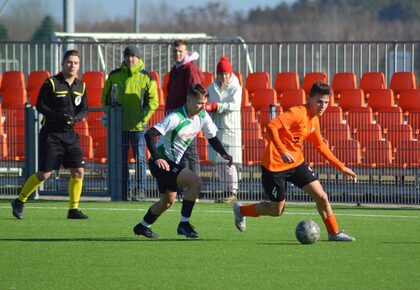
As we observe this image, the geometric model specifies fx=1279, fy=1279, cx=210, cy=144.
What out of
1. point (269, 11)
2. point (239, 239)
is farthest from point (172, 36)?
point (269, 11)

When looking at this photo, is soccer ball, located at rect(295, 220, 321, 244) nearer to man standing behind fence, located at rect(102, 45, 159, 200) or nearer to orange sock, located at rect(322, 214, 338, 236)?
orange sock, located at rect(322, 214, 338, 236)

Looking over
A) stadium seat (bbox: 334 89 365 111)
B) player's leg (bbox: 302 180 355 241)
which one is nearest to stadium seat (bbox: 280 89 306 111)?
stadium seat (bbox: 334 89 365 111)

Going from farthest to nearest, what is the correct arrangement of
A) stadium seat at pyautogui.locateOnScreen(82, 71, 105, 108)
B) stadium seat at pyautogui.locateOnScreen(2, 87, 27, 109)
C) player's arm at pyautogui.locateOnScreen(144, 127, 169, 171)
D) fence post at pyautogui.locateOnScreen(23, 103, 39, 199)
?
1. stadium seat at pyautogui.locateOnScreen(2, 87, 27, 109)
2. stadium seat at pyautogui.locateOnScreen(82, 71, 105, 108)
3. fence post at pyautogui.locateOnScreen(23, 103, 39, 199)
4. player's arm at pyautogui.locateOnScreen(144, 127, 169, 171)

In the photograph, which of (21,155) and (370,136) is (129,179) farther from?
(370,136)

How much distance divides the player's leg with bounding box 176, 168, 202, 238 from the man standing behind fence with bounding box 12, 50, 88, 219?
8.71ft

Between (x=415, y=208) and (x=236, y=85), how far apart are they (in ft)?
10.2

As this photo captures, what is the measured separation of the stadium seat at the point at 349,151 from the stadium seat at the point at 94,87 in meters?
4.85

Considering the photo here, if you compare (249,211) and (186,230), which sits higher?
(249,211)

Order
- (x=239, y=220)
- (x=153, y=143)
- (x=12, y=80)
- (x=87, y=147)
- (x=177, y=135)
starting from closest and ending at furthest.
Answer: (x=153, y=143) < (x=177, y=135) < (x=239, y=220) < (x=87, y=147) < (x=12, y=80)

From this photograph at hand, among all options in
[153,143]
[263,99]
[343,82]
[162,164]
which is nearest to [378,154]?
[263,99]

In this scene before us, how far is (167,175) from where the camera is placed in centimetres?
1313

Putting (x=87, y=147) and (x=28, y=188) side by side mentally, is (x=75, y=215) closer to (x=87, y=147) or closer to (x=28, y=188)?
(x=28, y=188)

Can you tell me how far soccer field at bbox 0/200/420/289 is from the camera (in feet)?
34.1

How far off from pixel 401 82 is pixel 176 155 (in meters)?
9.40
